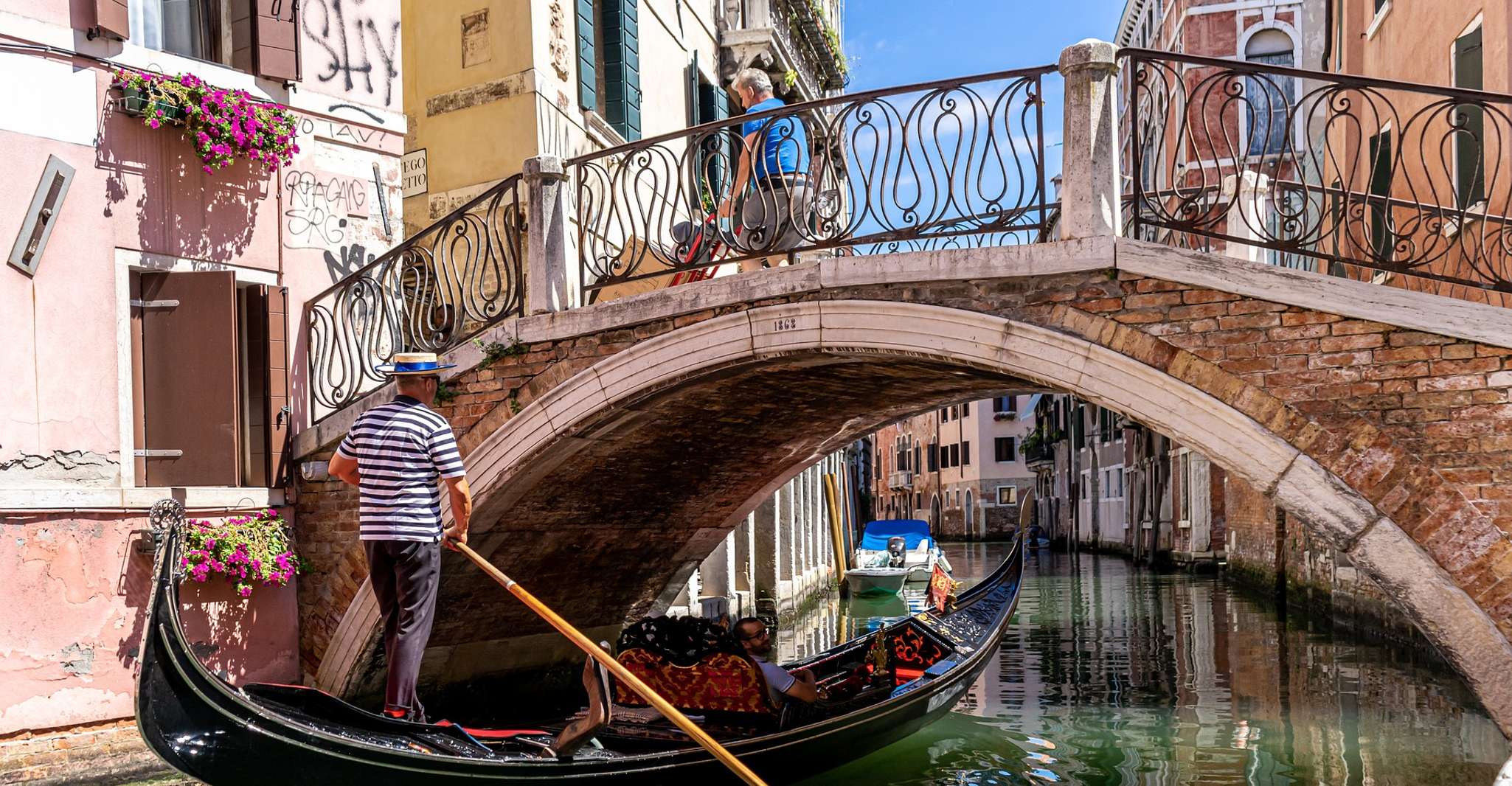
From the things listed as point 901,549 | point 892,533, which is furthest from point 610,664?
point 892,533

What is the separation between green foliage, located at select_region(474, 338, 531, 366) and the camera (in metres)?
5.23

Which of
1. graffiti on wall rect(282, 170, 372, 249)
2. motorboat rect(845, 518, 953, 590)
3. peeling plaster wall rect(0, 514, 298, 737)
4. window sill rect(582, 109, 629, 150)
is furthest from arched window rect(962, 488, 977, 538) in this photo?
peeling plaster wall rect(0, 514, 298, 737)

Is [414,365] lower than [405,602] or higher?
higher

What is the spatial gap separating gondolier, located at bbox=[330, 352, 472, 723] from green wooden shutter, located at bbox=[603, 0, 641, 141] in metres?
4.09

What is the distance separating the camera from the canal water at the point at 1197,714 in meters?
5.23

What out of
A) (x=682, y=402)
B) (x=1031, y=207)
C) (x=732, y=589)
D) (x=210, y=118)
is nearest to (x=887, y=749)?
(x=682, y=402)

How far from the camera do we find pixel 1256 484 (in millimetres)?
4008

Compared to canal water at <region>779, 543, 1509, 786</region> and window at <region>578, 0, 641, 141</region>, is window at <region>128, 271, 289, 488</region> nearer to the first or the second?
canal water at <region>779, 543, 1509, 786</region>

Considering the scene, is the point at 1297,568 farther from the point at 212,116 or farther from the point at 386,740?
the point at 386,740

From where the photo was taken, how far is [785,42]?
1039 cm

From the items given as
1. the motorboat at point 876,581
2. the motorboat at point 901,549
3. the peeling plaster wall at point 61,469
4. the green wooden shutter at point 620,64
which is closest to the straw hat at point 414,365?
the peeling plaster wall at point 61,469

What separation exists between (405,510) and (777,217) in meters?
1.79

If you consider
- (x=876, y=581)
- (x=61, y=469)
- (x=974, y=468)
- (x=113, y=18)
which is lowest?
(x=974, y=468)

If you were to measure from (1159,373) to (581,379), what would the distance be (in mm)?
2085
